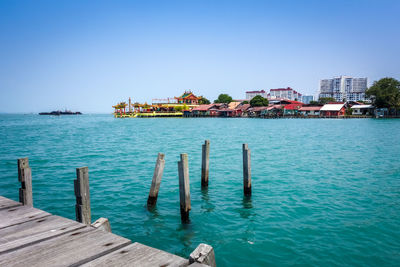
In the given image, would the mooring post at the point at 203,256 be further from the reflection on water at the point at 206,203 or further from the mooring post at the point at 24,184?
the reflection on water at the point at 206,203

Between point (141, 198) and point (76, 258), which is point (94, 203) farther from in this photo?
point (76, 258)

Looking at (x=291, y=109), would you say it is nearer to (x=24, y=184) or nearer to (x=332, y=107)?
(x=332, y=107)

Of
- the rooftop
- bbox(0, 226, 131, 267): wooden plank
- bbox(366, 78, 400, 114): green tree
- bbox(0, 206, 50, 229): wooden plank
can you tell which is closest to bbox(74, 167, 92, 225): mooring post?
bbox(0, 206, 50, 229): wooden plank

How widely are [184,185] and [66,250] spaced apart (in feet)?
15.1

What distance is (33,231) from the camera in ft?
12.1

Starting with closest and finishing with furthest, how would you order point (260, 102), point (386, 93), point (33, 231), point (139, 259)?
point (139, 259), point (33, 231), point (386, 93), point (260, 102)

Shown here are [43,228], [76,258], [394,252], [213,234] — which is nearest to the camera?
[76,258]

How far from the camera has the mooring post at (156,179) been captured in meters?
8.30

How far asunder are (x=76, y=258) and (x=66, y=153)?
2109 cm

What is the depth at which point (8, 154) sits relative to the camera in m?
21.2

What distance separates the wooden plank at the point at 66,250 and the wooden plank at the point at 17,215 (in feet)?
3.88

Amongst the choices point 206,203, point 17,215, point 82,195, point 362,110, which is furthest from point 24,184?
point 362,110

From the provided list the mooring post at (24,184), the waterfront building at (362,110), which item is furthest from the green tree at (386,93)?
the mooring post at (24,184)

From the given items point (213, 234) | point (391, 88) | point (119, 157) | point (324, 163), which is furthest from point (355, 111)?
point (213, 234)
